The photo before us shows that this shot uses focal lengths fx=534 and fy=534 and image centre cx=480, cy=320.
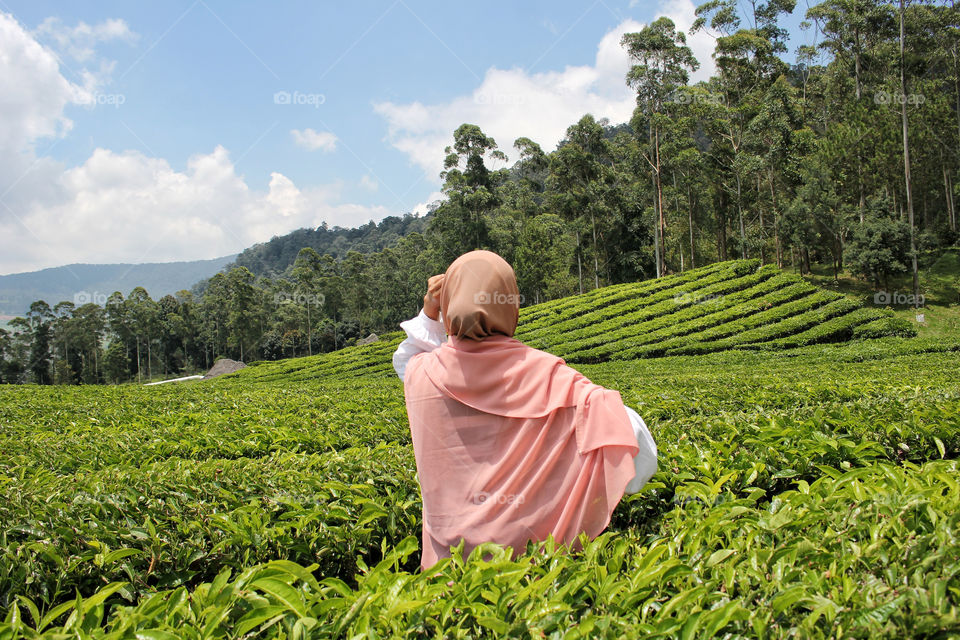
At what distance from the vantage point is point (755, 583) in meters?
1.21

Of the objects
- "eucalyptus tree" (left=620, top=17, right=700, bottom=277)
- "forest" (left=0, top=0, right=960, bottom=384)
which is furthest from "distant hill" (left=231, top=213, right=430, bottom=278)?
"eucalyptus tree" (left=620, top=17, right=700, bottom=277)

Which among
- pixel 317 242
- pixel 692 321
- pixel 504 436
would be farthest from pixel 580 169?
pixel 317 242

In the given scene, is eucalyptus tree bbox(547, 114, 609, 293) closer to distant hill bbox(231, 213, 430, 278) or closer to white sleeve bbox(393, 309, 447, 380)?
white sleeve bbox(393, 309, 447, 380)

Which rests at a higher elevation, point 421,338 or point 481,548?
point 421,338

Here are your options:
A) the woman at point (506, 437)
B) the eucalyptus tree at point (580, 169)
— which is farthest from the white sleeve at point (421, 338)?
the eucalyptus tree at point (580, 169)

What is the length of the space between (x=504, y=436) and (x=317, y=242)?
120 metres

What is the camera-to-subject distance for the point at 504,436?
5.28 ft

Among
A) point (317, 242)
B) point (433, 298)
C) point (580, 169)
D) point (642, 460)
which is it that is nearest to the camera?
point (642, 460)

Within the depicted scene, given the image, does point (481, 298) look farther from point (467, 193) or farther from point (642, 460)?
point (467, 193)

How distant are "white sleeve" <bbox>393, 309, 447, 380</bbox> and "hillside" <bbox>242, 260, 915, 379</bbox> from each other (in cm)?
1278

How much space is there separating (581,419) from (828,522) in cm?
70

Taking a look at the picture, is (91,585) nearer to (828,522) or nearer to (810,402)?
(828,522)

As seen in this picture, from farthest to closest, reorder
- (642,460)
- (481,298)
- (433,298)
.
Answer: (433,298) < (481,298) < (642,460)

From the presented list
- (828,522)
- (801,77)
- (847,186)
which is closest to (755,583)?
(828,522)
